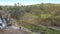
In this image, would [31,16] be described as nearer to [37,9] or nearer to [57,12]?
[37,9]

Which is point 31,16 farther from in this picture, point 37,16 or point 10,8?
point 10,8

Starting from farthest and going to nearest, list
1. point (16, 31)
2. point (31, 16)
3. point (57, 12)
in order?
point (57, 12) < point (31, 16) < point (16, 31)

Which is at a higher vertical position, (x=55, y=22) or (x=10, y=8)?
(x=10, y=8)

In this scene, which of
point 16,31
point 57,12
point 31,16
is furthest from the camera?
point 57,12

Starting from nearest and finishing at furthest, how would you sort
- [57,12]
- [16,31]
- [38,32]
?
[16,31] < [38,32] < [57,12]

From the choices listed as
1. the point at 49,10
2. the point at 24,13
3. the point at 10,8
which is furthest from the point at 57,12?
the point at 10,8

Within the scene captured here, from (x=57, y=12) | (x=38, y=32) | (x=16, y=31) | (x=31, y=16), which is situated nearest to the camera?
(x=16, y=31)

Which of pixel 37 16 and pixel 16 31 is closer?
pixel 16 31

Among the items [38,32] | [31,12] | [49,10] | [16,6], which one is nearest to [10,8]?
[16,6]

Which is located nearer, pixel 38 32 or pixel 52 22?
pixel 38 32
